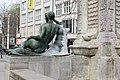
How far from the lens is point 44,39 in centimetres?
1192

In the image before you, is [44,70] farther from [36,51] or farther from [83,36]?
[83,36]

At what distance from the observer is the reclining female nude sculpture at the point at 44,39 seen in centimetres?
1177

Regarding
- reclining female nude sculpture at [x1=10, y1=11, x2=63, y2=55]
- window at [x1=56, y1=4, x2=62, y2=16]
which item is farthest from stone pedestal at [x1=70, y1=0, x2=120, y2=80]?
window at [x1=56, y1=4, x2=62, y2=16]

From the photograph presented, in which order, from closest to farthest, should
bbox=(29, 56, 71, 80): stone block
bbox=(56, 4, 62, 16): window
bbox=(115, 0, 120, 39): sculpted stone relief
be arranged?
bbox=(115, 0, 120, 39): sculpted stone relief, bbox=(29, 56, 71, 80): stone block, bbox=(56, 4, 62, 16): window

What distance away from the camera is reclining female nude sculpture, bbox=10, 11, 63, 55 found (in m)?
11.8

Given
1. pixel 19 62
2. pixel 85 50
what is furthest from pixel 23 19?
pixel 85 50

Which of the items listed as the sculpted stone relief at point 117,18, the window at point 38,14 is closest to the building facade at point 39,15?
the window at point 38,14

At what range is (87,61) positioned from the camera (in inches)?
309

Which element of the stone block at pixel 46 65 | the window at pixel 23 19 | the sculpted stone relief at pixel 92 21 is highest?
the window at pixel 23 19

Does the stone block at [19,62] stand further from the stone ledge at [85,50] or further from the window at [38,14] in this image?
the window at [38,14]

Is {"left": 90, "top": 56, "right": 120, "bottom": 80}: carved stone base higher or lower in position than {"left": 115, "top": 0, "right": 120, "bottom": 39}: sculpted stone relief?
lower

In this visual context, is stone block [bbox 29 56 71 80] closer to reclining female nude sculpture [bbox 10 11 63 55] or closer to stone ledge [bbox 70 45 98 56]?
reclining female nude sculpture [bbox 10 11 63 55]

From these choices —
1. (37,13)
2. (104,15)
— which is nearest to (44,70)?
(104,15)

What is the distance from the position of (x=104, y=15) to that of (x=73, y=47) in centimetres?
138
